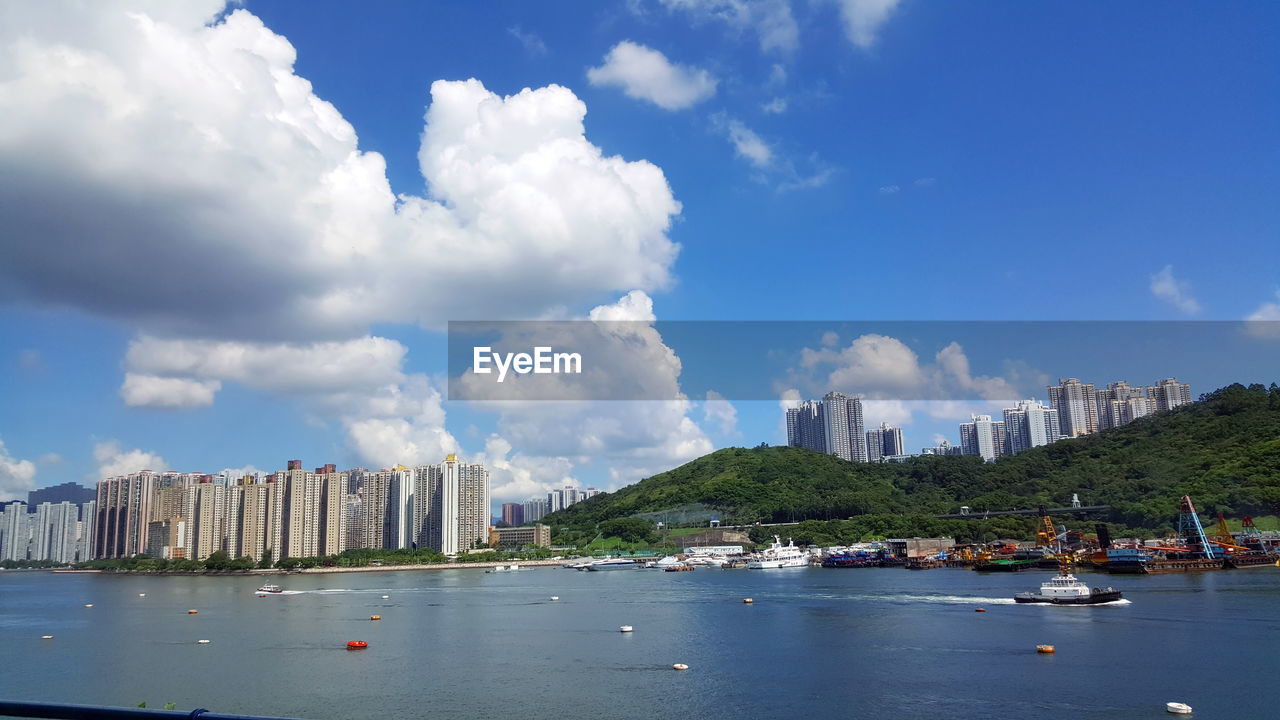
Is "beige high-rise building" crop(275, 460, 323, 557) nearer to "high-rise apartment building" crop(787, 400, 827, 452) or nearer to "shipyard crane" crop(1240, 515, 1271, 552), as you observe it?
"high-rise apartment building" crop(787, 400, 827, 452)

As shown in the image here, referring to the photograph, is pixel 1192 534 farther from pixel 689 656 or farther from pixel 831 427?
pixel 831 427

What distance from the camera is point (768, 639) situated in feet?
38.7

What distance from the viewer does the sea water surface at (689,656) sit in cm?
768

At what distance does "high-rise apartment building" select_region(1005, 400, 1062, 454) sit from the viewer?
51.0m

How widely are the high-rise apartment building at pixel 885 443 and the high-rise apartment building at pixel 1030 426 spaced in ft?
30.3

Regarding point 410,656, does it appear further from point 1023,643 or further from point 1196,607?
point 1196,607

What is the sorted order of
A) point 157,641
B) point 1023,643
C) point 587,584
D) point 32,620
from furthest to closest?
1. point 587,584
2. point 32,620
3. point 157,641
4. point 1023,643

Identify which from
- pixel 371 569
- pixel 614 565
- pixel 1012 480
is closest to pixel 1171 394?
pixel 1012 480

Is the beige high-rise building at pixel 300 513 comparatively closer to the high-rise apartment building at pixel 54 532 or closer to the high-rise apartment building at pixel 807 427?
the high-rise apartment building at pixel 54 532

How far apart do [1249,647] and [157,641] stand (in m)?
15.7

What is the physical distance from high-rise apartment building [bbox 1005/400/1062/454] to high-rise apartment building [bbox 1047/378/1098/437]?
0.84 meters

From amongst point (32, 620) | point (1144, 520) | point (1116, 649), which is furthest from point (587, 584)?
point (1144, 520)

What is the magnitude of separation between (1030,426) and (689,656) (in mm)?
48697

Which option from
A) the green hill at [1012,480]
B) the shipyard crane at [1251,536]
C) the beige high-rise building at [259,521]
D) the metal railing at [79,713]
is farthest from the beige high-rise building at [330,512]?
the metal railing at [79,713]
